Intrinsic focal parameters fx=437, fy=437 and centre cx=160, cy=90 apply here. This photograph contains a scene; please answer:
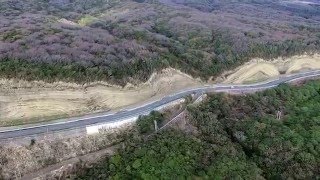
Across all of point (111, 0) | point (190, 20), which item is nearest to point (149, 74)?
point (190, 20)

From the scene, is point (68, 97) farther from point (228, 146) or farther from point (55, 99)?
point (228, 146)

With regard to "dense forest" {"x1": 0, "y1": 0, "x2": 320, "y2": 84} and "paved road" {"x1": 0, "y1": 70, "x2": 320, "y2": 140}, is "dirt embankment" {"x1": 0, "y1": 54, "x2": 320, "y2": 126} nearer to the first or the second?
"dense forest" {"x1": 0, "y1": 0, "x2": 320, "y2": 84}

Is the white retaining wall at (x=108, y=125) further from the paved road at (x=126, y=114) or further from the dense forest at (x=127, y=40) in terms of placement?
the dense forest at (x=127, y=40)

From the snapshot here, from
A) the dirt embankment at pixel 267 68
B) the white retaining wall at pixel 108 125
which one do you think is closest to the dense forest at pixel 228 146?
the white retaining wall at pixel 108 125

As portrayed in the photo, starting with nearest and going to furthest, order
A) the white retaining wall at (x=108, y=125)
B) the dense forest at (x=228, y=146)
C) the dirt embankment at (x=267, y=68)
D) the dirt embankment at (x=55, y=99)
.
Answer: the dense forest at (x=228, y=146)
the white retaining wall at (x=108, y=125)
the dirt embankment at (x=55, y=99)
the dirt embankment at (x=267, y=68)

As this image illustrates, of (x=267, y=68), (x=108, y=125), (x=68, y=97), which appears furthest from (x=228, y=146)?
(x=267, y=68)

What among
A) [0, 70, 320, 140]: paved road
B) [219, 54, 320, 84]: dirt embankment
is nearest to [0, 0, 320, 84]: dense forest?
[219, 54, 320, 84]: dirt embankment

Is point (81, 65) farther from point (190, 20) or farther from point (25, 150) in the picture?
point (190, 20)
